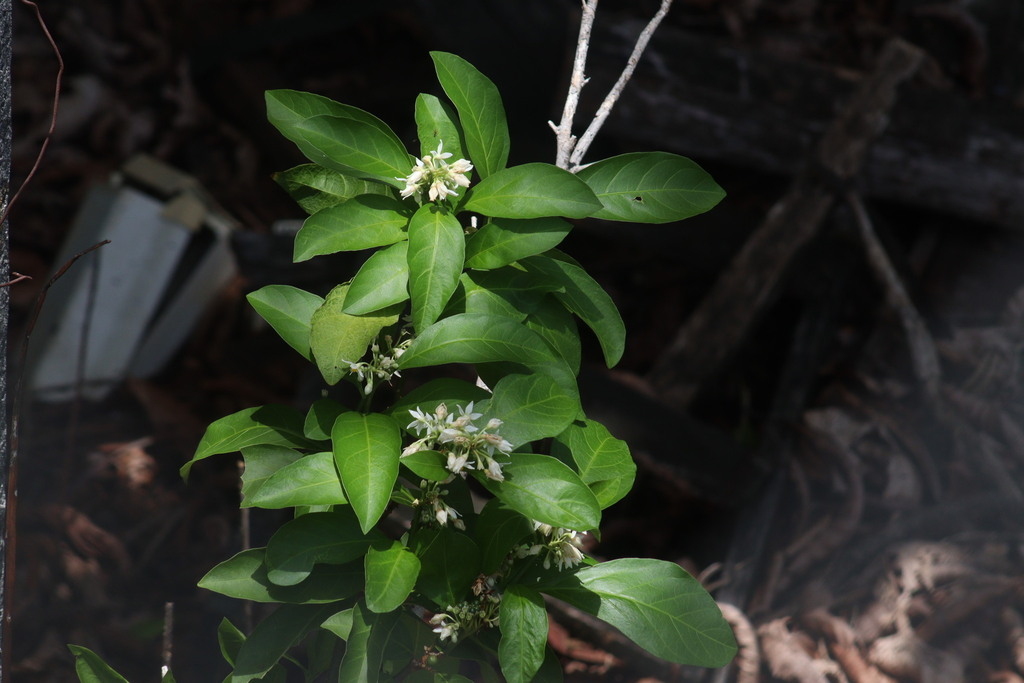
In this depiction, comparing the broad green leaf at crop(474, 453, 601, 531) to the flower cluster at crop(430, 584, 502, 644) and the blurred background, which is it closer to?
the flower cluster at crop(430, 584, 502, 644)

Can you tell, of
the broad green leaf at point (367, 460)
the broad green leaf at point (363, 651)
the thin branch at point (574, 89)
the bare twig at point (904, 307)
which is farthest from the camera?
the bare twig at point (904, 307)

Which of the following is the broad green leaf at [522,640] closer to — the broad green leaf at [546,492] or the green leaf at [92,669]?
the broad green leaf at [546,492]

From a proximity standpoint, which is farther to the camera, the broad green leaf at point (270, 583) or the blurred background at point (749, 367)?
the blurred background at point (749, 367)

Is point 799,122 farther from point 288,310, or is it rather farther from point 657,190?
point 288,310

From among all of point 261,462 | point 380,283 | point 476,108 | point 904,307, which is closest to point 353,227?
point 380,283

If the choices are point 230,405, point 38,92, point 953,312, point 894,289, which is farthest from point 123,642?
point 38,92

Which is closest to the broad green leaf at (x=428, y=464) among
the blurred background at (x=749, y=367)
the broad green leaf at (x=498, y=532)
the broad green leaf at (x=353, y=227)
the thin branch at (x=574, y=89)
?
the broad green leaf at (x=498, y=532)

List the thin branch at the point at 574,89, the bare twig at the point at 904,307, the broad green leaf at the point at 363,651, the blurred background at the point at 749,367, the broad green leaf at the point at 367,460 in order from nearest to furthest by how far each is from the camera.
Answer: the broad green leaf at the point at 367,460 → the broad green leaf at the point at 363,651 → the thin branch at the point at 574,89 → the blurred background at the point at 749,367 → the bare twig at the point at 904,307
